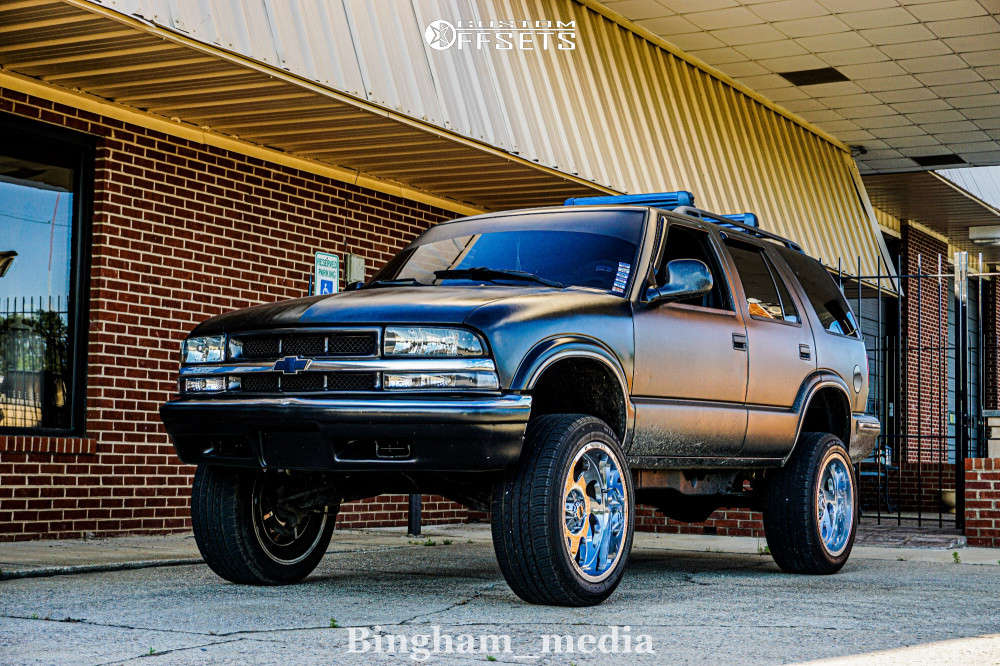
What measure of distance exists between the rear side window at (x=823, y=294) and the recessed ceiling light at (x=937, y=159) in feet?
36.1

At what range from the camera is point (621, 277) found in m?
6.98

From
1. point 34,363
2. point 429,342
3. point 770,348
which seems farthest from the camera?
point 34,363

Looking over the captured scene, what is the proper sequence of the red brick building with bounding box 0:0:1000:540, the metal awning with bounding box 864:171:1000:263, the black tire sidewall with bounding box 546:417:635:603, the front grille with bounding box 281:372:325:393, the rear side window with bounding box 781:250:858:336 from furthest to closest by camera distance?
the metal awning with bounding box 864:171:1000:263 < the red brick building with bounding box 0:0:1000:540 < the rear side window with bounding box 781:250:858:336 < the front grille with bounding box 281:372:325:393 < the black tire sidewall with bounding box 546:417:635:603

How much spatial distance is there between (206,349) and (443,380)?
1499 millimetres

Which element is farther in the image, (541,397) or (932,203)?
(932,203)

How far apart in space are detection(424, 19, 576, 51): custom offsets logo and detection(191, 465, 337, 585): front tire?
16.9ft

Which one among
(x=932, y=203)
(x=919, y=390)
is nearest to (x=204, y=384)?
(x=919, y=390)

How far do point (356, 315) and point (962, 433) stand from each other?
25.1 ft

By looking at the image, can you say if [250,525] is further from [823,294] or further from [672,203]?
[823,294]

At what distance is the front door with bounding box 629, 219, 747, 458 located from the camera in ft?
22.6

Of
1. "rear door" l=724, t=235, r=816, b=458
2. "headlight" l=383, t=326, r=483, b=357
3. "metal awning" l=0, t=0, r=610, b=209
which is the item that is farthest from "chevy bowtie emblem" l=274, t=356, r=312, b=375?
"metal awning" l=0, t=0, r=610, b=209

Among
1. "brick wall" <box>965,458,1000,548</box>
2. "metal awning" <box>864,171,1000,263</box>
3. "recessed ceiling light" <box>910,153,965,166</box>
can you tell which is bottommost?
"brick wall" <box>965,458,1000,548</box>

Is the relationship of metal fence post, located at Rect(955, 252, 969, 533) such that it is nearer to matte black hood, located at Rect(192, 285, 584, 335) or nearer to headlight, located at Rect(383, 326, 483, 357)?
matte black hood, located at Rect(192, 285, 584, 335)

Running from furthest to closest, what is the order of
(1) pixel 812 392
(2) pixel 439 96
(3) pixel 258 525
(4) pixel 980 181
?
(4) pixel 980 181 < (2) pixel 439 96 < (1) pixel 812 392 < (3) pixel 258 525
